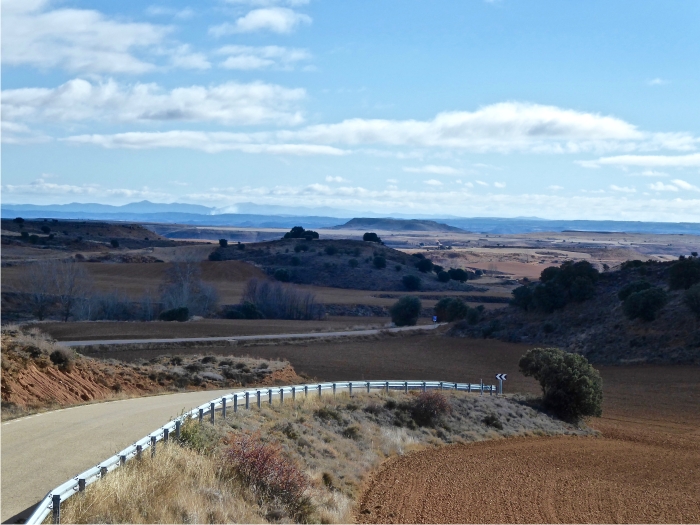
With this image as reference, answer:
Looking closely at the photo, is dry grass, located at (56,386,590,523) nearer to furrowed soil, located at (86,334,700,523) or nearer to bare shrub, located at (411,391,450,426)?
bare shrub, located at (411,391,450,426)

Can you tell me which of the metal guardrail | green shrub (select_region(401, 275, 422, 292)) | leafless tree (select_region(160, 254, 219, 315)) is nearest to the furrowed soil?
the metal guardrail

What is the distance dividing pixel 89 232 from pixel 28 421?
140 m

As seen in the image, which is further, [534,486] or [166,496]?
[534,486]

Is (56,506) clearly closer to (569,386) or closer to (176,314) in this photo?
(569,386)

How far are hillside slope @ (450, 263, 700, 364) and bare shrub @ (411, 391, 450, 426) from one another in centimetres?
2562

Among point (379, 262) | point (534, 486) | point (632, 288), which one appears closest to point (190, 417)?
point (534, 486)

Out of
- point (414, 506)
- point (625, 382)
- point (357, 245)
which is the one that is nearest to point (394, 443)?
point (414, 506)

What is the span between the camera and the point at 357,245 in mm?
115688

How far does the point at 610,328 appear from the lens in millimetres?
51781

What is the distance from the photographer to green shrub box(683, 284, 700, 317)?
156ft

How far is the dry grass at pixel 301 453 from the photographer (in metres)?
10.5

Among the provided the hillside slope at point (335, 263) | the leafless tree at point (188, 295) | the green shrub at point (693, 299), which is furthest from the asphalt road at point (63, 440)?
the hillside slope at point (335, 263)

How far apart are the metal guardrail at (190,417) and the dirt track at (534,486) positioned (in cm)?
364

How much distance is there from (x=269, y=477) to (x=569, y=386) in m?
18.1
